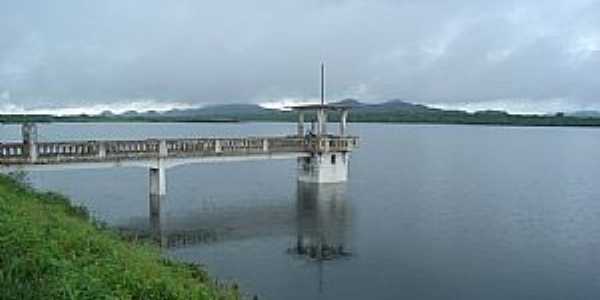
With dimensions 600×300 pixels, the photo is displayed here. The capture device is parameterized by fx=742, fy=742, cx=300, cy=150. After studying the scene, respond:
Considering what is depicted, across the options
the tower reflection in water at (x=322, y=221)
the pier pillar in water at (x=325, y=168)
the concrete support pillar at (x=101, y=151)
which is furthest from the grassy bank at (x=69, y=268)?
the pier pillar in water at (x=325, y=168)

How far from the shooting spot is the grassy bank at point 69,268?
360 inches

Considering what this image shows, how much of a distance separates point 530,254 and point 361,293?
7.24 metres

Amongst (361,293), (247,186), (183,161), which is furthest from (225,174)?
(361,293)

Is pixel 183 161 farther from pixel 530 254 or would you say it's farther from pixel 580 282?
pixel 580 282

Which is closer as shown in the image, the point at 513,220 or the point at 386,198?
the point at 513,220

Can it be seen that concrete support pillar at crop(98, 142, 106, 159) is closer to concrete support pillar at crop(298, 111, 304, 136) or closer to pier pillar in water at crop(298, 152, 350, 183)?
pier pillar in water at crop(298, 152, 350, 183)

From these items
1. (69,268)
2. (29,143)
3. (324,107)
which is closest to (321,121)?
(324,107)

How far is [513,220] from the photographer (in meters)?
28.6

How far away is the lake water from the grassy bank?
16.1 ft

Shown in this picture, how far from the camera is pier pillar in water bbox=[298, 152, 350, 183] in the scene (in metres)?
36.6

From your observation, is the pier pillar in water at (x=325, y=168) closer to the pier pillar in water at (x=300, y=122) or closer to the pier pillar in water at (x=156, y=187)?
the pier pillar in water at (x=300, y=122)

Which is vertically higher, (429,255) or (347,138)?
(347,138)

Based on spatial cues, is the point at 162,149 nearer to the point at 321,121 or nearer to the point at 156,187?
the point at 156,187

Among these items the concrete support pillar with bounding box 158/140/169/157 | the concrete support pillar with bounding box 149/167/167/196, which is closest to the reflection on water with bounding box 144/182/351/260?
the concrete support pillar with bounding box 149/167/167/196
